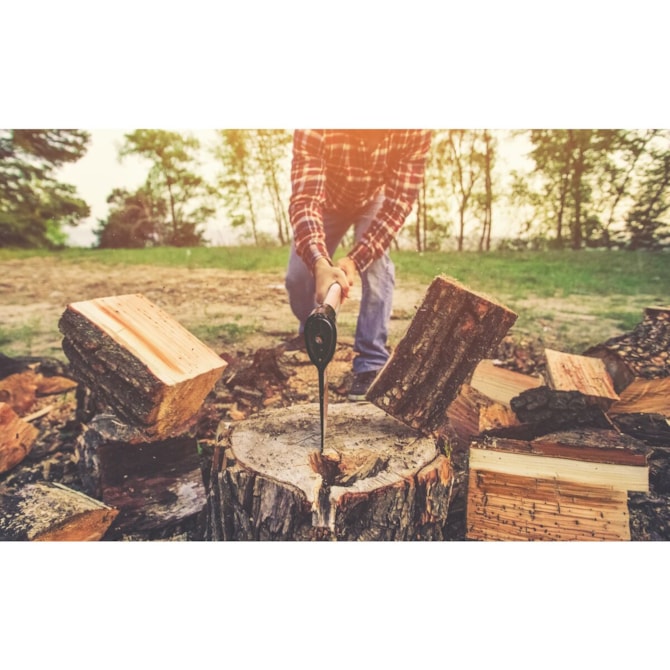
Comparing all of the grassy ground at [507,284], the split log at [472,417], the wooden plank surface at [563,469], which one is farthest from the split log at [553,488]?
the grassy ground at [507,284]

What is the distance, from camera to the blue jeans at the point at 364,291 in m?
2.17

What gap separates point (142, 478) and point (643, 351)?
2.06m

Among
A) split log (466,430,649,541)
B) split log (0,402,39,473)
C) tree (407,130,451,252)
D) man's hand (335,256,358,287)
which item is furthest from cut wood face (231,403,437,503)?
split log (0,402,39,473)

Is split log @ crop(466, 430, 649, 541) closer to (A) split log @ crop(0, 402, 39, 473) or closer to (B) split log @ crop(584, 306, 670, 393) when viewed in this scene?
(B) split log @ crop(584, 306, 670, 393)

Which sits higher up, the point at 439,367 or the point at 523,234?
the point at 523,234

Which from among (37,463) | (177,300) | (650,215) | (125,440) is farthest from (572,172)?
Answer: (37,463)

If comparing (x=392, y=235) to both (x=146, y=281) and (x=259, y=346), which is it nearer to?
(x=259, y=346)

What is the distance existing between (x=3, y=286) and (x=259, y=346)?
3.57 ft

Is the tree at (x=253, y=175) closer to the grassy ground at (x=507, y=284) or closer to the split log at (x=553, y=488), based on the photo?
the grassy ground at (x=507, y=284)

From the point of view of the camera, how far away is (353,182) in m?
2.18

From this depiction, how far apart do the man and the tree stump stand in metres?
0.46

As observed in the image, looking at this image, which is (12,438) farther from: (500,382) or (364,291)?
(500,382)
